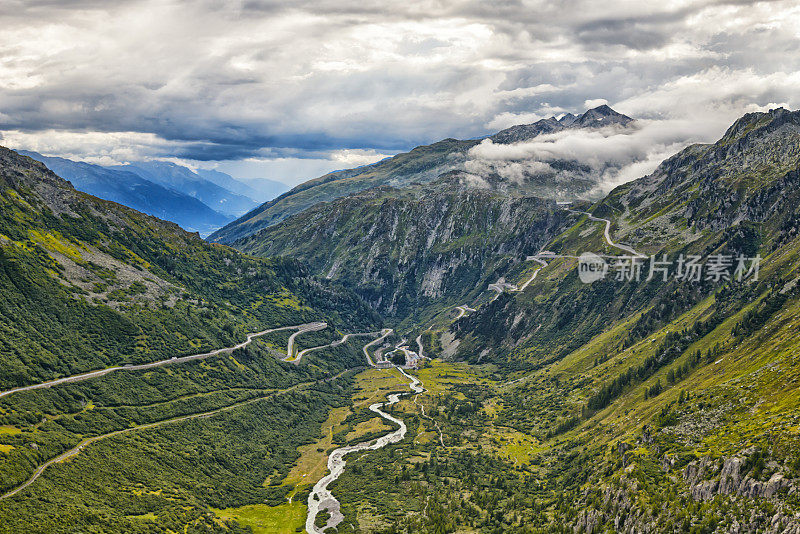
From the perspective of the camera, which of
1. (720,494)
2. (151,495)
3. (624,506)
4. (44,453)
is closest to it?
(720,494)

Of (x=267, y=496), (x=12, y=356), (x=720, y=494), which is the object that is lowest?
(x=267, y=496)

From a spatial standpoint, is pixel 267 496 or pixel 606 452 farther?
pixel 267 496

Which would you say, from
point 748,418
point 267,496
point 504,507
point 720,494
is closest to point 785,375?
point 748,418

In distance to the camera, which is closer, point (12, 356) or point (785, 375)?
point (785, 375)

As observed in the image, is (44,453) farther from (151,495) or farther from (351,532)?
(351,532)

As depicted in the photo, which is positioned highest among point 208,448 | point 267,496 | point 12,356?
point 12,356

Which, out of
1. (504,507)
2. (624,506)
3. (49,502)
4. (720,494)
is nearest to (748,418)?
(720,494)

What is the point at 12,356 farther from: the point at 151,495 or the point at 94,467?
the point at 151,495

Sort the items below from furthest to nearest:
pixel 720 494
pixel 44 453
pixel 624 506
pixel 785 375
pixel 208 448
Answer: pixel 208 448 < pixel 44 453 < pixel 785 375 < pixel 624 506 < pixel 720 494

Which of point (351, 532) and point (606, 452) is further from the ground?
point (606, 452)
